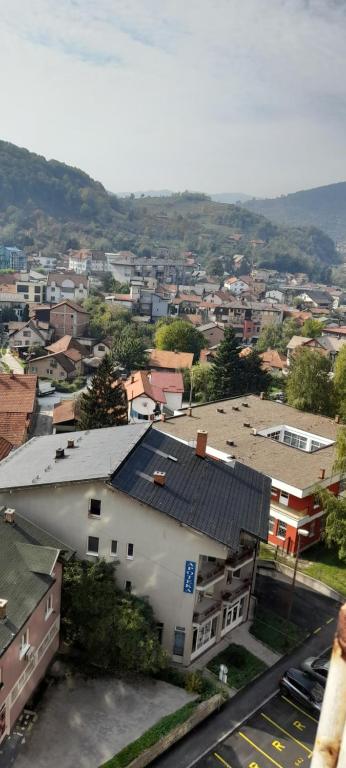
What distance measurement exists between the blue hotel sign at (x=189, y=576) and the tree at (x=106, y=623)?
5.33 ft

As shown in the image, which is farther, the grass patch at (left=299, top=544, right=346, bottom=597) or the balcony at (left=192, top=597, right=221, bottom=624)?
the grass patch at (left=299, top=544, right=346, bottom=597)

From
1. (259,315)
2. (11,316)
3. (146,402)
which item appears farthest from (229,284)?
(146,402)

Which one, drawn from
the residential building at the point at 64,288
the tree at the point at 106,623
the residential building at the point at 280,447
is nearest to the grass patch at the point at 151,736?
the tree at the point at 106,623

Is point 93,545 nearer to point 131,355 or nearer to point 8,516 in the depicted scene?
point 8,516

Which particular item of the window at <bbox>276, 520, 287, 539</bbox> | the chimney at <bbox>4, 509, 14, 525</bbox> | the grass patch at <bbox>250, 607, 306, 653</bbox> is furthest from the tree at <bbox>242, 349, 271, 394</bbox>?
the chimney at <bbox>4, 509, 14, 525</bbox>

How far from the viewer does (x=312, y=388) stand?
153 feet

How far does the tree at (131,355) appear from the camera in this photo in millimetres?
70938

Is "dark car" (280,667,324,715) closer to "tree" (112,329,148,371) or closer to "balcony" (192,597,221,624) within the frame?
"balcony" (192,597,221,624)

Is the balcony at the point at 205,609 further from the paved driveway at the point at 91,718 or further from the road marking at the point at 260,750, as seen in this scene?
the road marking at the point at 260,750

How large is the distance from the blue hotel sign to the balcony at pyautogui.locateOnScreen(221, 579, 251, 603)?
2303 mm

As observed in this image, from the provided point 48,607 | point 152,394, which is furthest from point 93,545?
point 152,394

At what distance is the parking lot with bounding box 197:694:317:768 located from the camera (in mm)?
17797

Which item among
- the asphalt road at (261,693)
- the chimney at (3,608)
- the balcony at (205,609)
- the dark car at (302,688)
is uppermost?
the chimney at (3,608)

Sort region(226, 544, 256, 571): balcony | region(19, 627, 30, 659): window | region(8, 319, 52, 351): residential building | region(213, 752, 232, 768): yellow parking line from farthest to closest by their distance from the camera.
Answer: region(8, 319, 52, 351): residential building → region(226, 544, 256, 571): balcony → region(213, 752, 232, 768): yellow parking line → region(19, 627, 30, 659): window
